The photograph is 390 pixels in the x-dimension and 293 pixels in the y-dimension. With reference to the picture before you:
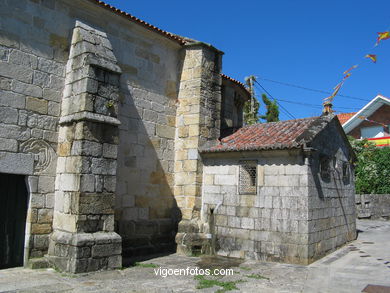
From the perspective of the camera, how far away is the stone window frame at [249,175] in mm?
8695

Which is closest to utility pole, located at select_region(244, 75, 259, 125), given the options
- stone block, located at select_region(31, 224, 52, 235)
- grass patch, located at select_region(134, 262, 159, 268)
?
grass patch, located at select_region(134, 262, 159, 268)

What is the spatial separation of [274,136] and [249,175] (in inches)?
45.4

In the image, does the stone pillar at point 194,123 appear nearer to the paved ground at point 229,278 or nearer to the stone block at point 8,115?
the paved ground at point 229,278

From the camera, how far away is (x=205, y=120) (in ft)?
31.6

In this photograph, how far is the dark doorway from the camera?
667 cm

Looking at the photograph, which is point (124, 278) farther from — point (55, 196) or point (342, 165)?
point (342, 165)

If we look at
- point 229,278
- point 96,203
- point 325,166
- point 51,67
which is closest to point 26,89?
point 51,67

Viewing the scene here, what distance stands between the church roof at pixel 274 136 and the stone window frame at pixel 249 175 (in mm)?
376

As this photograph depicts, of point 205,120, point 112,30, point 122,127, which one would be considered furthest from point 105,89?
point 205,120

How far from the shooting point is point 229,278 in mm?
6441

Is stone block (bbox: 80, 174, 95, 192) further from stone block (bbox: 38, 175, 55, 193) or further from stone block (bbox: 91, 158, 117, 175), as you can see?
stone block (bbox: 38, 175, 55, 193)

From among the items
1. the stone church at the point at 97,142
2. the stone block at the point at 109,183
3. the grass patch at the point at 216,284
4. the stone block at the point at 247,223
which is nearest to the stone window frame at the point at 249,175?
the stone church at the point at 97,142

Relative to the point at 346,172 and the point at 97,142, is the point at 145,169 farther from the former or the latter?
the point at 346,172

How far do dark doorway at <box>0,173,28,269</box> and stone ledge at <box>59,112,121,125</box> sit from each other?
4.50ft
